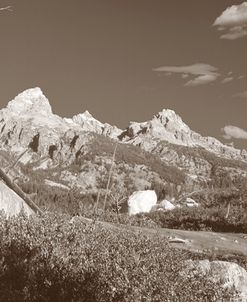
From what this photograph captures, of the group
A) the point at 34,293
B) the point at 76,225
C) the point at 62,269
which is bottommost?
the point at 34,293

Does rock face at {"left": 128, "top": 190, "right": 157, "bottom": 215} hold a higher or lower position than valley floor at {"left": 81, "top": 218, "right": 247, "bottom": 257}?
higher

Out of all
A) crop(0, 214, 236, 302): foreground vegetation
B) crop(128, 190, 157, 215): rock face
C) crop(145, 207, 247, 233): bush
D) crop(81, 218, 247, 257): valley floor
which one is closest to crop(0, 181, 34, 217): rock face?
crop(0, 214, 236, 302): foreground vegetation

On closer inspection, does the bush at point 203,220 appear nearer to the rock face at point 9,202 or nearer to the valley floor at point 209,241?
the valley floor at point 209,241

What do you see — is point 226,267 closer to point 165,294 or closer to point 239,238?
point 165,294

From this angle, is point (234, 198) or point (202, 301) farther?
point (234, 198)

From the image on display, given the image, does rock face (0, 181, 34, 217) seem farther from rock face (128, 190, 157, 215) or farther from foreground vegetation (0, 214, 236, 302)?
rock face (128, 190, 157, 215)

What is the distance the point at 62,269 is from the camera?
12148 millimetres

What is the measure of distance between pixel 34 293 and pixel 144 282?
408 centimetres

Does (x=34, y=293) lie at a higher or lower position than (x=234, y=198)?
lower

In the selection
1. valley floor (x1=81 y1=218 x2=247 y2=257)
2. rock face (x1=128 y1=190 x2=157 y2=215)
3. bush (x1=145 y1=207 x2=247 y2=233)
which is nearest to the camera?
valley floor (x1=81 y1=218 x2=247 y2=257)

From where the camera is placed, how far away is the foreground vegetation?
32.7 ft

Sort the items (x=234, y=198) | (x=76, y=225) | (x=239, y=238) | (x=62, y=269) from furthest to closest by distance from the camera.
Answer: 1. (x=234, y=198)
2. (x=239, y=238)
3. (x=76, y=225)
4. (x=62, y=269)

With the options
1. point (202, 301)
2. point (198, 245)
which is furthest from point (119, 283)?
point (198, 245)

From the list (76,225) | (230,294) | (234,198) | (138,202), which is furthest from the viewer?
(138,202)
